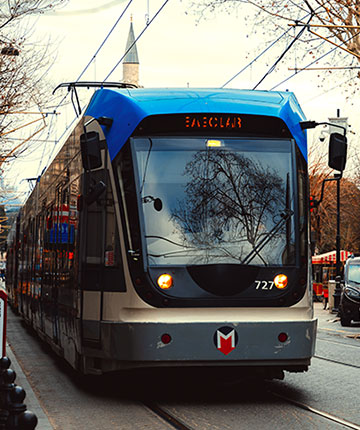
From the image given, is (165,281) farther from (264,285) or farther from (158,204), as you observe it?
(264,285)

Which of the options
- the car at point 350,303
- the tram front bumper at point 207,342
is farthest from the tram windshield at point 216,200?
the car at point 350,303

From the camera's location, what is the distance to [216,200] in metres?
9.25

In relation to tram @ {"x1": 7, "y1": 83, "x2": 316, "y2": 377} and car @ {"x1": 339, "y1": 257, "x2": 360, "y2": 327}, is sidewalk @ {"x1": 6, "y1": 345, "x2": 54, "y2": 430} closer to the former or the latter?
tram @ {"x1": 7, "y1": 83, "x2": 316, "y2": 377}

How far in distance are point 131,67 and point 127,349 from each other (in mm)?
130801

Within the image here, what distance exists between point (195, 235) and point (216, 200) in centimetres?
44

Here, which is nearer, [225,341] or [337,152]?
[225,341]

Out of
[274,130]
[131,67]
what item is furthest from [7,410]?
[131,67]

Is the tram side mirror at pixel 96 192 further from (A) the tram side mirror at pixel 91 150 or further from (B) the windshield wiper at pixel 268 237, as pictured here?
(B) the windshield wiper at pixel 268 237

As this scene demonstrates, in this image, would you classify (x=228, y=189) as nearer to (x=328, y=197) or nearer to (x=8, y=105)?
(x=8, y=105)

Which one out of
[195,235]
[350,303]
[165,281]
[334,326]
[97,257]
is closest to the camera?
[165,281]

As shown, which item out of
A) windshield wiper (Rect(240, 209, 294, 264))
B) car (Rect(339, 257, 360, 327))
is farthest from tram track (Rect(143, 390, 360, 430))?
car (Rect(339, 257, 360, 327))

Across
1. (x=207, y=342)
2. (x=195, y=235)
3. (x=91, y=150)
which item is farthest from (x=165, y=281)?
(x=91, y=150)

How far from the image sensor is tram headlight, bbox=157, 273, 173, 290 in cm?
895

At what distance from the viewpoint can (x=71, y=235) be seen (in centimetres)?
1088
